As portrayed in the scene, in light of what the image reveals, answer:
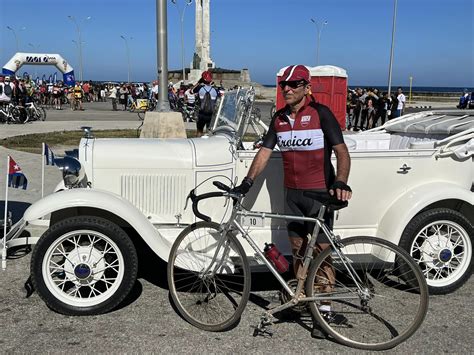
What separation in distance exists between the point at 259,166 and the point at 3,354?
204 cm

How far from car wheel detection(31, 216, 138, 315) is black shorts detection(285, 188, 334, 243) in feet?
3.85

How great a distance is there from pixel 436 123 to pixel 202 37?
54788 mm

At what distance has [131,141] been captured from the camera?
163 inches

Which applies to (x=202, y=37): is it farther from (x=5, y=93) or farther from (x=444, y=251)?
(x=444, y=251)

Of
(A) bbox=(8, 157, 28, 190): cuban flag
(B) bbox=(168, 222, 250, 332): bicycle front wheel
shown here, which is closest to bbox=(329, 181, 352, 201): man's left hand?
(B) bbox=(168, 222, 250, 332): bicycle front wheel

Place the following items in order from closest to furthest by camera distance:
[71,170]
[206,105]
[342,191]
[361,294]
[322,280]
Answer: [342,191] → [361,294] → [322,280] → [71,170] → [206,105]

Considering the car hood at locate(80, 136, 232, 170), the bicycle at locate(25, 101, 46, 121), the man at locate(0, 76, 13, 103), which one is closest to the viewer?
the car hood at locate(80, 136, 232, 170)

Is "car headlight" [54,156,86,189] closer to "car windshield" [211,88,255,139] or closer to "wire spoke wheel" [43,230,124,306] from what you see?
"wire spoke wheel" [43,230,124,306]

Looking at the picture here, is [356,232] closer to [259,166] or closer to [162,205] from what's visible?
[259,166]

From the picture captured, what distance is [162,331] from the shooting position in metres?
3.36

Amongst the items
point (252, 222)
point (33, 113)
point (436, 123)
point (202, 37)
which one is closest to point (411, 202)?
point (252, 222)

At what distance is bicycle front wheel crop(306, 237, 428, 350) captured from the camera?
10.3 feet

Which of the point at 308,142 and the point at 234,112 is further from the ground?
the point at 234,112

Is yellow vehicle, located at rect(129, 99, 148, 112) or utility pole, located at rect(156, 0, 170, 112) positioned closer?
utility pole, located at rect(156, 0, 170, 112)
